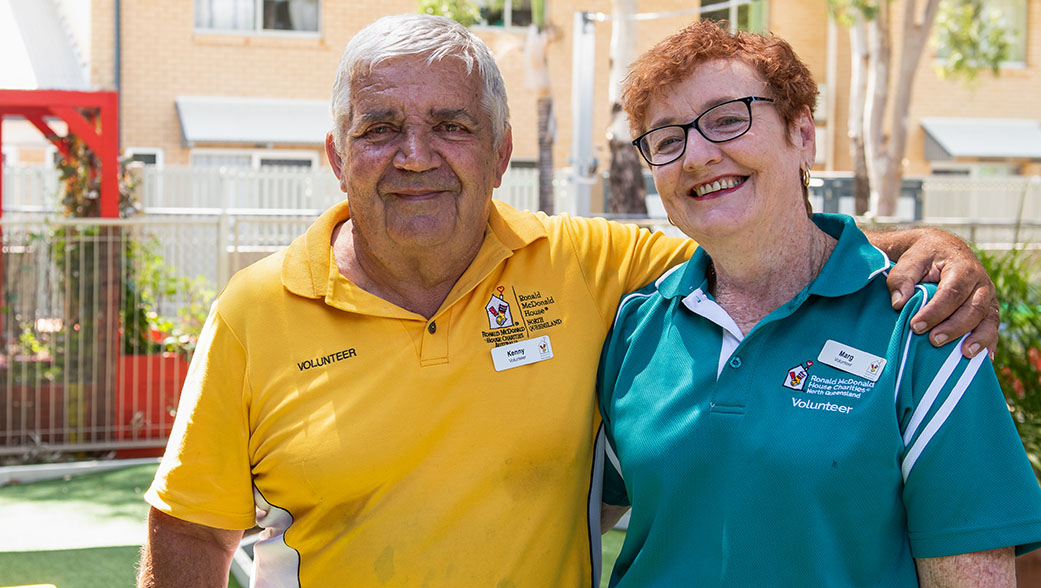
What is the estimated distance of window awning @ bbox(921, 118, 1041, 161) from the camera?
22641mm

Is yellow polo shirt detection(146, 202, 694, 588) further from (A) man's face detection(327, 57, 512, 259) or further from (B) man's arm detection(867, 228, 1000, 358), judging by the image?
(B) man's arm detection(867, 228, 1000, 358)

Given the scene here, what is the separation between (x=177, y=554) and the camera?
2.34m

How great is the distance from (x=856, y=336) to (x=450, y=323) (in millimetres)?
947

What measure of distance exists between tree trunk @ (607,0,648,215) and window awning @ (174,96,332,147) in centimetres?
809

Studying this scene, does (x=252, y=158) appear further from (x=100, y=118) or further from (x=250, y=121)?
(x=100, y=118)

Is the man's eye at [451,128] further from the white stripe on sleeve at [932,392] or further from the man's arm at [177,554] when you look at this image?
the white stripe on sleeve at [932,392]

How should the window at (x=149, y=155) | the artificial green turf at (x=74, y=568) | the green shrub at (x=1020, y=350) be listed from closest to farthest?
the green shrub at (x=1020, y=350) < the artificial green turf at (x=74, y=568) < the window at (x=149, y=155)

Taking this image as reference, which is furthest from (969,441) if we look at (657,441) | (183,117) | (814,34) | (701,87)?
(814,34)

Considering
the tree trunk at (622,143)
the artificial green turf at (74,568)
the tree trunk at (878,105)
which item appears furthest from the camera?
the tree trunk at (878,105)

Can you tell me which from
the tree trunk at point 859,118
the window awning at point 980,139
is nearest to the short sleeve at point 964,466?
the tree trunk at point 859,118

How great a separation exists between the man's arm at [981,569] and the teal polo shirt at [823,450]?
0.12 feet

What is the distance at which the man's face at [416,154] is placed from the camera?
2391mm

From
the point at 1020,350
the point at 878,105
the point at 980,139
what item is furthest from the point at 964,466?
the point at 980,139

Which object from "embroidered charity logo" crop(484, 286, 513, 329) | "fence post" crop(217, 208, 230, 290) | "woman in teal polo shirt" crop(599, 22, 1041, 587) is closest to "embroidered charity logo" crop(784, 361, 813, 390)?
"woman in teal polo shirt" crop(599, 22, 1041, 587)
